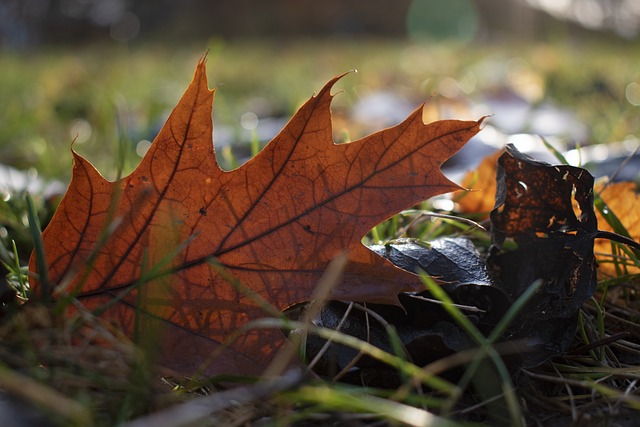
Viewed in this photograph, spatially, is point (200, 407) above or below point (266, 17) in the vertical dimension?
below

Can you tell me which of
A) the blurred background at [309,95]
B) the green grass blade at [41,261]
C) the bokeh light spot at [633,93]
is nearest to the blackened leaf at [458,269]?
the blurred background at [309,95]

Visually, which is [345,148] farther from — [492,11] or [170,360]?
[492,11]

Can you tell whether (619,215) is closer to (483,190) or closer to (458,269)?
A: (483,190)

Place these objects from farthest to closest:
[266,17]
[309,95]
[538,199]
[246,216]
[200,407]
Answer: [266,17]
[309,95]
[538,199]
[246,216]
[200,407]

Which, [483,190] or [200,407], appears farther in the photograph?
[483,190]

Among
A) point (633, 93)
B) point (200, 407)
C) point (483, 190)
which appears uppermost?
point (633, 93)

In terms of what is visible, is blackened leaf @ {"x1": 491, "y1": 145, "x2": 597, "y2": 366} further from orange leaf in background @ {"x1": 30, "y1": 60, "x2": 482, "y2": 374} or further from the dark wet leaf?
orange leaf in background @ {"x1": 30, "y1": 60, "x2": 482, "y2": 374}

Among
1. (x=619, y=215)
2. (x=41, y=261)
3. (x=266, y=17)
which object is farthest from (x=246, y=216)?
(x=266, y=17)

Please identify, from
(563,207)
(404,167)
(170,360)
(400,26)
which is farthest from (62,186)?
(400,26)
